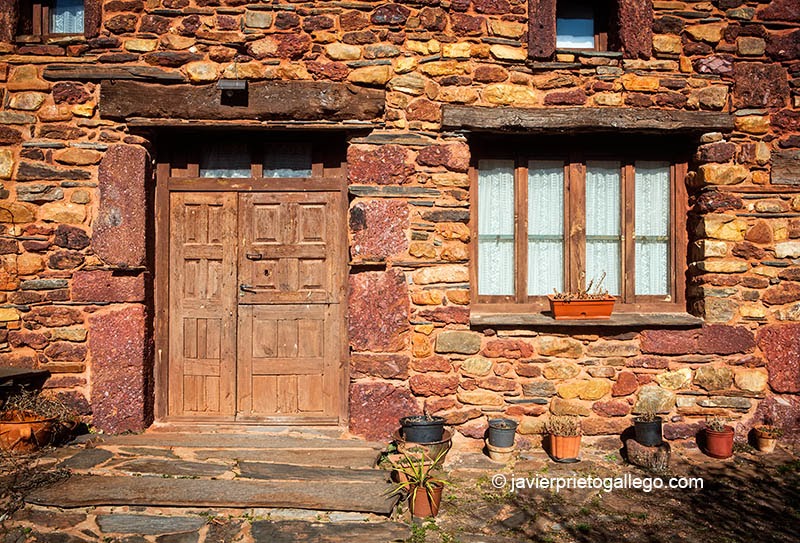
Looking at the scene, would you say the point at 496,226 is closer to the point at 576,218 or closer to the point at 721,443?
the point at 576,218

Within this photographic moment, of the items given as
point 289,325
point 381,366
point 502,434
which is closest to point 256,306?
point 289,325

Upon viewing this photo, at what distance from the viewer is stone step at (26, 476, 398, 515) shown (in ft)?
10.7

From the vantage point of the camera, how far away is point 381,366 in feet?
14.2

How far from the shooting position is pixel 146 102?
4.33m

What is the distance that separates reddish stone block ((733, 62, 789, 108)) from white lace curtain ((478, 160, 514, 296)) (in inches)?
74.1

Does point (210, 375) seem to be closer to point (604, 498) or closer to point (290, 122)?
point (290, 122)

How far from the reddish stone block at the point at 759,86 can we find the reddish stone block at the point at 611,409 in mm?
2577

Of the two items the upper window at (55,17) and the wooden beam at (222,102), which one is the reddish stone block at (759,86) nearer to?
the wooden beam at (222,102)

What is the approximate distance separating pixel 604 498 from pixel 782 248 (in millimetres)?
2539

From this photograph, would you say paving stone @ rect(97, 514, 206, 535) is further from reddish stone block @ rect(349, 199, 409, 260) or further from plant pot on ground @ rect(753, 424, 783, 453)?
plant pot on ground @ rect(753, 424, 783, 453)

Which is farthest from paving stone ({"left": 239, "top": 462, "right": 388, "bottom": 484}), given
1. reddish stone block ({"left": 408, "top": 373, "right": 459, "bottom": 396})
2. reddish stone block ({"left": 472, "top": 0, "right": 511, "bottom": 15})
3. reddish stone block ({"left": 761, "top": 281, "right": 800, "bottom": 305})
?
reddish stone block ({"left": 472, "top": 0, "right": 511, "bottom": 15})

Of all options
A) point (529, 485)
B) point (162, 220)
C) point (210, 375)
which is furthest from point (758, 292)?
point (162, 220)

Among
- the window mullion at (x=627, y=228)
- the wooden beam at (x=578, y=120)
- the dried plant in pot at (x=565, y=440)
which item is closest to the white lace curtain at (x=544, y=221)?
the wooden beam at (x=578, y=120)

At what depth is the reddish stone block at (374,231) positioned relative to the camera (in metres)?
4.34
